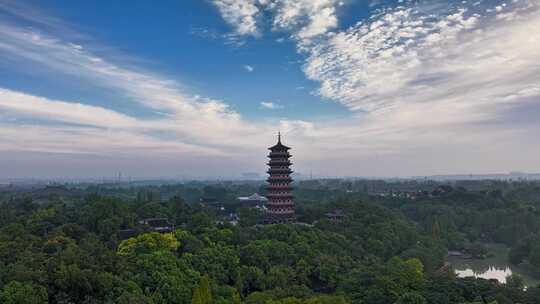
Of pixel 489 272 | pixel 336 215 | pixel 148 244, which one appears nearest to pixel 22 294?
pixel 148 244

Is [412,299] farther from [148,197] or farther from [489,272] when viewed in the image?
[148,197]

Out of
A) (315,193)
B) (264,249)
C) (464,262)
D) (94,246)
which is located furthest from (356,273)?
(315,193)

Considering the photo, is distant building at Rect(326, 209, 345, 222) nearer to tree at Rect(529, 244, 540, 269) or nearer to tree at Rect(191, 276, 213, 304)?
tree at Rect(529, 244, 540, 269)

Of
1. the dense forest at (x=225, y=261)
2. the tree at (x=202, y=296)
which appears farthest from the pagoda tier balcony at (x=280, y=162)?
the tree at (x=202, y=296)

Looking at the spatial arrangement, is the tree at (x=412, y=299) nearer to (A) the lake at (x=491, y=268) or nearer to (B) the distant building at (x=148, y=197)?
(A) the lake at (x=491, y=268)

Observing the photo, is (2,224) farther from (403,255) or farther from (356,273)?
(403,255)
